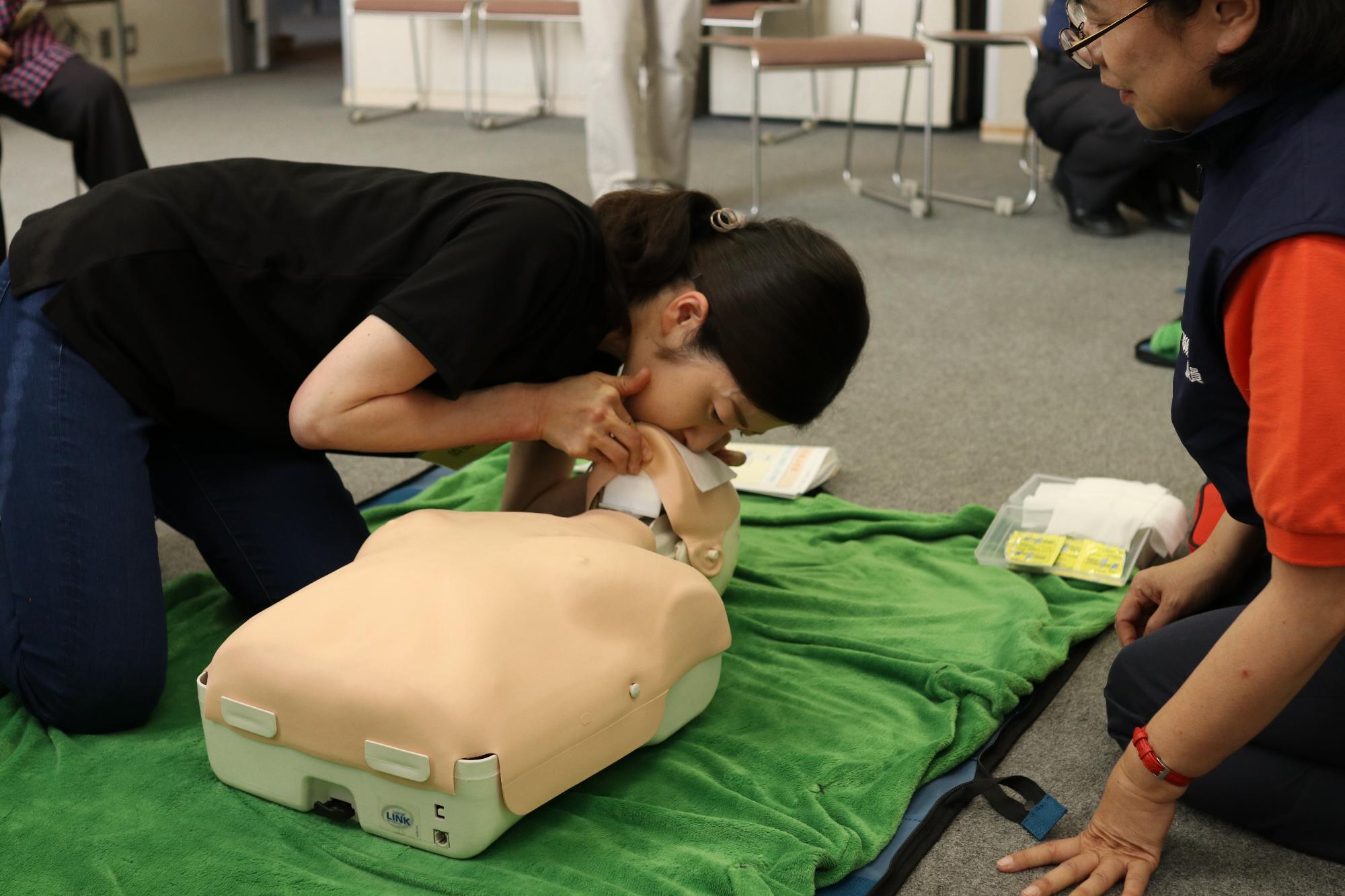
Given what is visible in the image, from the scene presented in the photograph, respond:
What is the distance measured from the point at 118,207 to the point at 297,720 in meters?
0.63

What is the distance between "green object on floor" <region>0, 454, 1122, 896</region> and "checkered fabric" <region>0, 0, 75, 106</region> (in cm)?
183

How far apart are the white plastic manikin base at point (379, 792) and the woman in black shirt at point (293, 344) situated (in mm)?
205

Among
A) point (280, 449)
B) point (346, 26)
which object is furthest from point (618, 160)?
point (346, 26)

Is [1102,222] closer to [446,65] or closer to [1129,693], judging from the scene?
[1129,693]

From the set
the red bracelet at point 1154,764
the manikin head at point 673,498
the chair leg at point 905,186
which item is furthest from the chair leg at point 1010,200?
the red bracelet at point 1154,764

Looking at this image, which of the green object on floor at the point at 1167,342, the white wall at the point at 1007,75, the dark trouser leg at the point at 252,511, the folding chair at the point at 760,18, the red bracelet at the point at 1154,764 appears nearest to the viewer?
the red bracelet at the point at 1154,764

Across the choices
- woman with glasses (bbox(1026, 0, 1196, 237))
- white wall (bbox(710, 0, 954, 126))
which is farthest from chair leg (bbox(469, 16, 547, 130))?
woman with glasses (bbox(1026, 0, 1196, 237))

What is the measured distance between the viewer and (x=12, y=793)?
4.27ft

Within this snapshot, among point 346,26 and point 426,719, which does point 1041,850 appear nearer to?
point 426,719

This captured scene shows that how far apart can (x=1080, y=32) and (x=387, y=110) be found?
558 centimetres

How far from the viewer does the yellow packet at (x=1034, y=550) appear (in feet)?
5.94

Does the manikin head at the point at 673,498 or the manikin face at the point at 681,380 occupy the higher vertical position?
the manikin face at the point at 681,380

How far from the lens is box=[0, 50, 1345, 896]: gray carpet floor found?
1295 mm

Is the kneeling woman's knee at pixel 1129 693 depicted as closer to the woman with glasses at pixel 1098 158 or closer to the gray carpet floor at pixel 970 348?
the gray carpet floor at pixel 970 348
